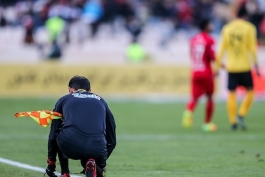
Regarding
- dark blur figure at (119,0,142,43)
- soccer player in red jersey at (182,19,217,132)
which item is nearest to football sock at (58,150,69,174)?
soccer player in red jersey at (182,19,217,132)

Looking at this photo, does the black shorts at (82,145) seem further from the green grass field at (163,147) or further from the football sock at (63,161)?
the green grass field at (163,147)

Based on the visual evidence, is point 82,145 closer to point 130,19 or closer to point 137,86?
point 137,86

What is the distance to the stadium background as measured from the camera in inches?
473

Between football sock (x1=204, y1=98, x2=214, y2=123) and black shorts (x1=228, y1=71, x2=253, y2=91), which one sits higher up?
black shorts (x1=228, y1=71, x2=253, y2=91)

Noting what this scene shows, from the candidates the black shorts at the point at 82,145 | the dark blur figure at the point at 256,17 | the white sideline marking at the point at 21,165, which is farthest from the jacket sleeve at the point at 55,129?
the dark blur figure at the point at 256,17

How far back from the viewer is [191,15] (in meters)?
35.5

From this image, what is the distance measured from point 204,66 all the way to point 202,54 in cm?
35

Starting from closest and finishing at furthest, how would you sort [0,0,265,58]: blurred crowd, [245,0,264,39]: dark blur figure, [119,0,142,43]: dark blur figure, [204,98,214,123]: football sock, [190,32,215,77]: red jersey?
[190,32,215,77]: red jersey, [204,98,214,123]: football sock, [0,0,265,58]: blurred crowd, [119,0,142,43]: dark blur figure, [245,0,264,39]: dark blur figure

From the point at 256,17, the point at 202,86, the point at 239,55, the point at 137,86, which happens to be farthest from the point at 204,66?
the point at 256,17

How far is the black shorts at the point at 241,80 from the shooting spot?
17125 millimetres

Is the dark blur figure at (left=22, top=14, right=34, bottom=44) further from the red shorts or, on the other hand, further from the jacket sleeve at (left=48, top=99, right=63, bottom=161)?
the jacket sleeve at (left=48, top=99, right=63, bottom=161)

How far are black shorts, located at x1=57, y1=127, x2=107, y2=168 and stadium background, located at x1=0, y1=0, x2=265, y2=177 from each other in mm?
1675

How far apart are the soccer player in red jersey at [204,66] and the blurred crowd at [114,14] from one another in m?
15.3

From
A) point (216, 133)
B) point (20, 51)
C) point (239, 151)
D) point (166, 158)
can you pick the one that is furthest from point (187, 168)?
point (20, 51)
